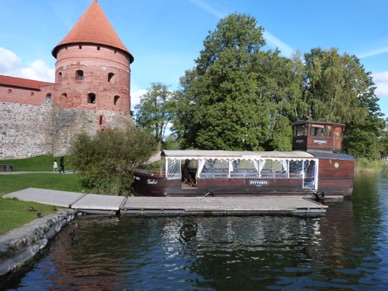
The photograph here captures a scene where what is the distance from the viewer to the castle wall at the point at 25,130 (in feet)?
132

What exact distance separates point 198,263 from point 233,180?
12083 millimetres

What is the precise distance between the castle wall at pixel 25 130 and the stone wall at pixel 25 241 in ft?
103

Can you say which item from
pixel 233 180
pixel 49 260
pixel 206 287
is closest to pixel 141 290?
pixel 206 287

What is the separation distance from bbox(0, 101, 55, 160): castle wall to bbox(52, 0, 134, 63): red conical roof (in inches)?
344

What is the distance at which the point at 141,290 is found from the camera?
875cm

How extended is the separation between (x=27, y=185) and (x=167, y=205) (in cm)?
1080

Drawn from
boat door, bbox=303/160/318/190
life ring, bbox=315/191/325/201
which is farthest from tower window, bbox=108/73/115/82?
life ring, bbox=315/191/325/201

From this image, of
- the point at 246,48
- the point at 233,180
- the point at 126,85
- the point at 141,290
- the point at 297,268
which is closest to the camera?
the point at 141,290

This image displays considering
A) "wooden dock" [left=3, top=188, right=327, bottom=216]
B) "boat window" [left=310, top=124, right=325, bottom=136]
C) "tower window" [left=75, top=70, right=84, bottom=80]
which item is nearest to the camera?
"wooden dock" [left=3, top=188, right=327, bottom=216]

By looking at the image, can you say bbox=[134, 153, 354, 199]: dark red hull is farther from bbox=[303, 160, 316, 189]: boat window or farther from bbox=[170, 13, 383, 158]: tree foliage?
bbox=[170, 13, 383, 158]: tree foliage

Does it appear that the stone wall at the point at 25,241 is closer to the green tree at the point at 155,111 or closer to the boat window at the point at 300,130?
the boat window at the point at 300,130

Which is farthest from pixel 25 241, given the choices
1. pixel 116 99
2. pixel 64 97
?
pixel 64 97

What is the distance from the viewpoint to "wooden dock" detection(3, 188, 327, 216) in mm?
17281

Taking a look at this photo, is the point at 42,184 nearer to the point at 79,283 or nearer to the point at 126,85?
the point at 79,283
